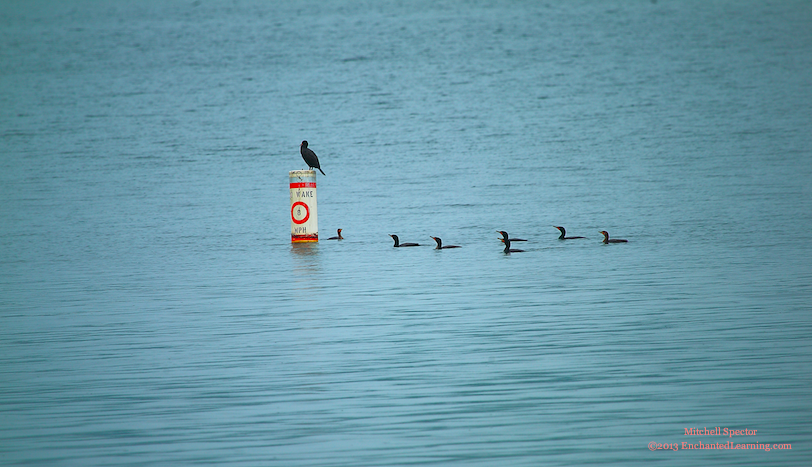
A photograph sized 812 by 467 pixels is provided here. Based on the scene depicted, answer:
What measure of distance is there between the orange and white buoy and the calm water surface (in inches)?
29.2

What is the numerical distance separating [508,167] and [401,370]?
3884 cm

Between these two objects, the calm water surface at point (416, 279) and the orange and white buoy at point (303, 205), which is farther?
the orange and white buoy at point (303, 205)

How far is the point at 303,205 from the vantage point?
74.4 ft

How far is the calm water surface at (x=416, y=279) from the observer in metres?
6.12

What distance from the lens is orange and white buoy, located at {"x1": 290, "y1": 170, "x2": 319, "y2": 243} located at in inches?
885

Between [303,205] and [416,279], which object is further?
[303,205]

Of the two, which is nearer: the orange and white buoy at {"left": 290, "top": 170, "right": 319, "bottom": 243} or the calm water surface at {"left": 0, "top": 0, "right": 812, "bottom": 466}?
the calm water surface at {"left": 0, "top": 0, "right": 812, "bottom": 466}

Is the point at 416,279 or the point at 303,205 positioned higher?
the point at 303,205

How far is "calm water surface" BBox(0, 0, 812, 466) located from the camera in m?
6.12

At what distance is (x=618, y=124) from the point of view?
5938 cm

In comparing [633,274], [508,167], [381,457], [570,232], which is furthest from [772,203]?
[381,457]

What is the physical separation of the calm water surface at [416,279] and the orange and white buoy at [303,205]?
2.44 ft

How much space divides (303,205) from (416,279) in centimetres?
866

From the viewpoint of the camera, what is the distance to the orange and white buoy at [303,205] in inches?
885
